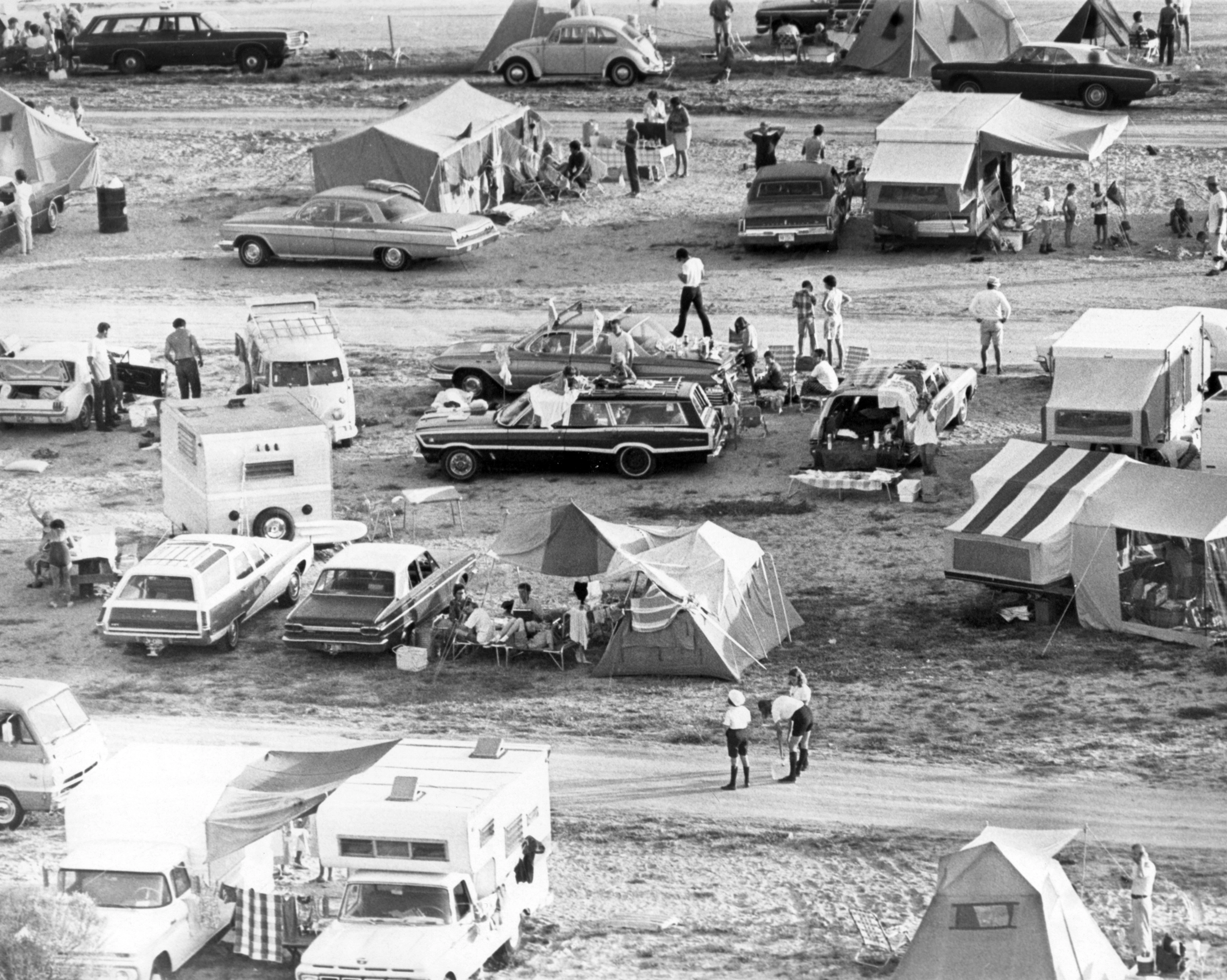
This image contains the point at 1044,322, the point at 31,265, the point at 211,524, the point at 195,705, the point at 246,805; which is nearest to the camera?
the point at 246,805

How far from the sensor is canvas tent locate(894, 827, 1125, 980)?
637 inches

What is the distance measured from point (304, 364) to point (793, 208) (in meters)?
11.2

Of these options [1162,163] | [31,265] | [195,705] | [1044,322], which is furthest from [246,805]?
[1162,163]

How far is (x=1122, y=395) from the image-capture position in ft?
88.0

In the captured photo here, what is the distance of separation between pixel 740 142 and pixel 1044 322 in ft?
38.2

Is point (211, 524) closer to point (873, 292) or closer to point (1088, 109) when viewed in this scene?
point (873, 292)

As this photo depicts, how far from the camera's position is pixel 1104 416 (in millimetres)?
26844

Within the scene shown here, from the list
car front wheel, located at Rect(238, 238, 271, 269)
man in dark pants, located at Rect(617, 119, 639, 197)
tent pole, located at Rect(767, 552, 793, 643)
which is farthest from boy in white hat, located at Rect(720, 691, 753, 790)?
man in dark pants, located at Rect(617, 119, 639, 197)

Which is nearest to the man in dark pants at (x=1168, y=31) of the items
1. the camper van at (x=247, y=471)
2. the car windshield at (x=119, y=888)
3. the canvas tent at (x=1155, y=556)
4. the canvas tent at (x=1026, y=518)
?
the canvas tent at (x=1026, y=518)

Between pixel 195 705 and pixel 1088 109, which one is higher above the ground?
pixel 1088 109

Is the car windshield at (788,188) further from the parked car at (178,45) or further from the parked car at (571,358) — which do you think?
the parked car at (178,45)

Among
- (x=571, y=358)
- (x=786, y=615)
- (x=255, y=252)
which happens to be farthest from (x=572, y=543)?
(x=255, y=252)

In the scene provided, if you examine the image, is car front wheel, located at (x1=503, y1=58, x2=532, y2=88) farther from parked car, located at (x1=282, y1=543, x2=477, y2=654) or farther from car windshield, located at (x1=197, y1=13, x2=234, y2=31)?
parked car, located at (x1=282, y1=543, x2=477, y2=654)

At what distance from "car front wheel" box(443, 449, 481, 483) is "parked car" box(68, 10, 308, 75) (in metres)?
25.2
